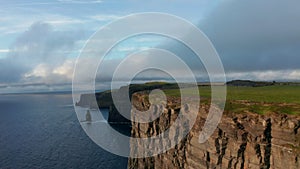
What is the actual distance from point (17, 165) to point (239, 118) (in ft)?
255

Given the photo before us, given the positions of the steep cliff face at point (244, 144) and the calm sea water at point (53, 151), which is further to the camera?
the calm sea water at point (53, 151)

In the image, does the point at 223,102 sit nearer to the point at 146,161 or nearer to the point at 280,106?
the point at 280,106

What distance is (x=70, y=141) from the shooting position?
13238 cm

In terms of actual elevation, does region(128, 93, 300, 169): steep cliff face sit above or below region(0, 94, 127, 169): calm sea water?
above

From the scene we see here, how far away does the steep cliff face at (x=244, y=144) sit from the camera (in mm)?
38188

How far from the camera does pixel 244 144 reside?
44.0 meters

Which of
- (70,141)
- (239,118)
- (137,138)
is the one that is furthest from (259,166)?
(70,141)

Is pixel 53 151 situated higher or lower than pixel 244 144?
lower

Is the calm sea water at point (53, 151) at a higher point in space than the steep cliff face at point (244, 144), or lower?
lower

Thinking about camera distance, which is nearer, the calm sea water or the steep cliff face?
the steep cliff face

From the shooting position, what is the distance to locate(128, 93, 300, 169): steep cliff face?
125ft

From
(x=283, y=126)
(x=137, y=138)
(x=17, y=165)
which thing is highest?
(x=283, y=126)

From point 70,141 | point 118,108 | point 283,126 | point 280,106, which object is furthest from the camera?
point 118,108

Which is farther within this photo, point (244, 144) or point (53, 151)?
point (53, 151)
